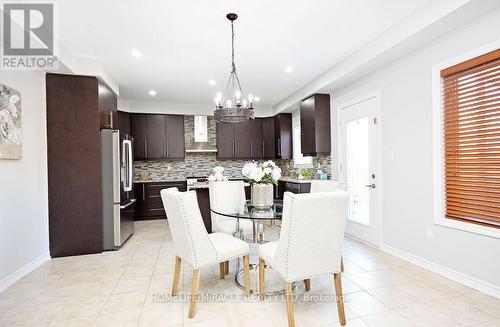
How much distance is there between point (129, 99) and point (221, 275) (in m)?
4.56

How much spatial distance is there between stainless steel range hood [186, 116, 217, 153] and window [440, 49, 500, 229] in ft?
15.3

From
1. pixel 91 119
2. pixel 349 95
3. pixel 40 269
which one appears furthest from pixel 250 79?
pixel 40 269

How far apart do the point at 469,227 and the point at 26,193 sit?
4.64 meters

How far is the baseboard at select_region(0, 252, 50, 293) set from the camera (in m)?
2.58

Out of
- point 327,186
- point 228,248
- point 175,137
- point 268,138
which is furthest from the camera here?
point 268,138

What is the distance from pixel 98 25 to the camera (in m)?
2.66

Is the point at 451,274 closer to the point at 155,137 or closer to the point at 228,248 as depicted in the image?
the point at 228,248

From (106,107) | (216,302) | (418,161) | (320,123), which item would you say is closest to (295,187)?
(320,123)

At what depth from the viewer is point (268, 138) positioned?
21.5ft

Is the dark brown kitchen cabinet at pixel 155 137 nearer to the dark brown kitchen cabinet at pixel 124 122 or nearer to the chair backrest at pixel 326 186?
the dark brown kitchen cabinet at pixel 124 122

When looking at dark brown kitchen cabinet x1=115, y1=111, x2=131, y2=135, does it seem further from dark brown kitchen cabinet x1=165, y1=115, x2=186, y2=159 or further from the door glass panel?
the door glass panel

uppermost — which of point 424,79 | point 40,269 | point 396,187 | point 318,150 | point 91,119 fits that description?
point 424,79

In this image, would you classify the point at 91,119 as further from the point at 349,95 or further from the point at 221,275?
the point at 349,95

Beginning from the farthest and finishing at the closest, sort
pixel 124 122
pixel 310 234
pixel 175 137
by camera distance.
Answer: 1. pixel 175 137
2. pixel 124 122
3. pixel 310 234
